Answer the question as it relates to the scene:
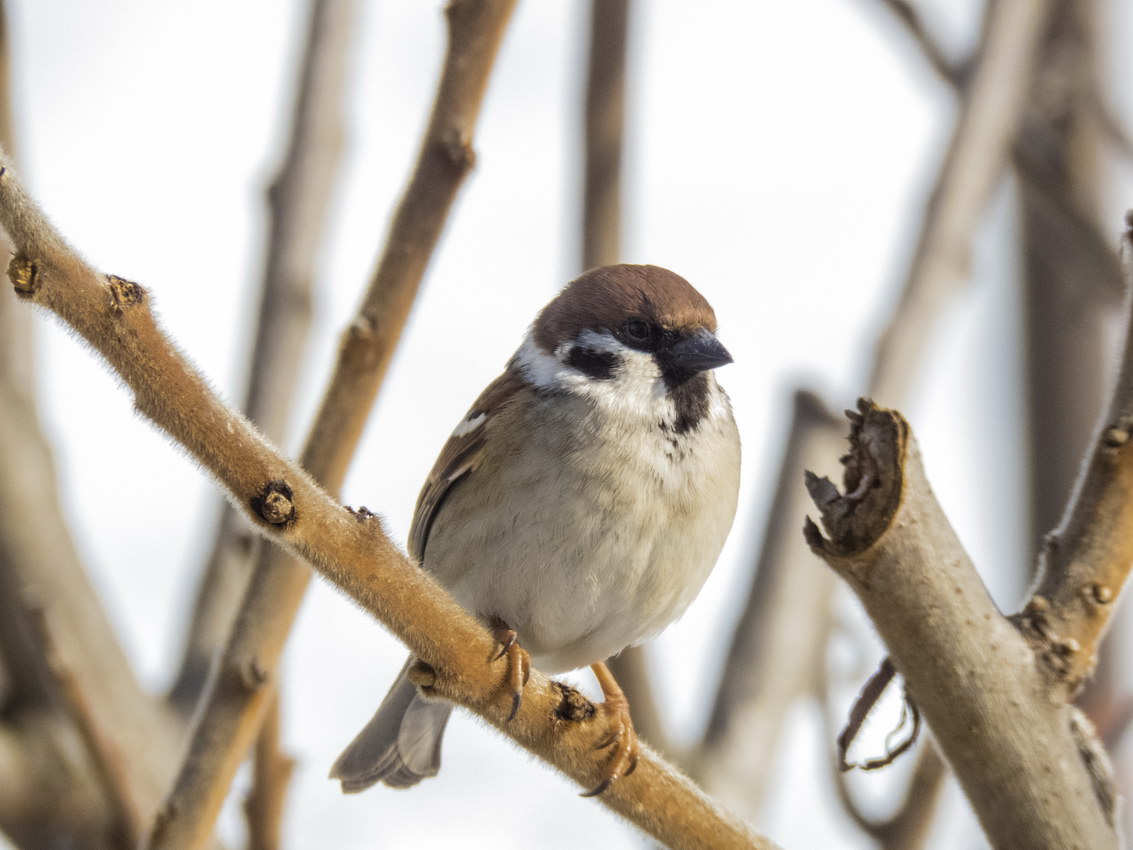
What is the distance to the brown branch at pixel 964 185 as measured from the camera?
3357mm

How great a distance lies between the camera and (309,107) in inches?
124

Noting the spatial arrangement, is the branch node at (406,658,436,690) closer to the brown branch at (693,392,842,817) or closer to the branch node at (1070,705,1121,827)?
the branch node at (1070,705,1121,827)

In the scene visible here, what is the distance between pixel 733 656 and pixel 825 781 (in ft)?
1.89

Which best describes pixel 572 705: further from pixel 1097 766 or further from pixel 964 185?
pixel 964 185

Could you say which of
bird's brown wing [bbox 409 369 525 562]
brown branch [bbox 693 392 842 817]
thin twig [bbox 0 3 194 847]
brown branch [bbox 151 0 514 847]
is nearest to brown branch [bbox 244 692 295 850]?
brown branch [bbox 151 0 514 847]

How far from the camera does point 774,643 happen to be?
3.49 metres

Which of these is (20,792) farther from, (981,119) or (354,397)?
(981,119)

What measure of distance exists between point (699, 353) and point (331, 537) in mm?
1632

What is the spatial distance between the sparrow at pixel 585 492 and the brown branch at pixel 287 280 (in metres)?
0.40

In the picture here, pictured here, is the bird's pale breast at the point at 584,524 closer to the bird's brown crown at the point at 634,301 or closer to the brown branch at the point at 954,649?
the bird's brown crown at the point at 634,301

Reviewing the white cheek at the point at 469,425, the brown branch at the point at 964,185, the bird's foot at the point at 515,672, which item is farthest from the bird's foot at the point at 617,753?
the brown branch at the point at 964,185

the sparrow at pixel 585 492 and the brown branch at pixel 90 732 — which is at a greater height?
the sparrow at pixel 585 492

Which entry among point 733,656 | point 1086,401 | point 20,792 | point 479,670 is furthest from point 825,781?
point 1086,401

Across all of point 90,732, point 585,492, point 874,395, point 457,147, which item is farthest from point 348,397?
point 874,395
